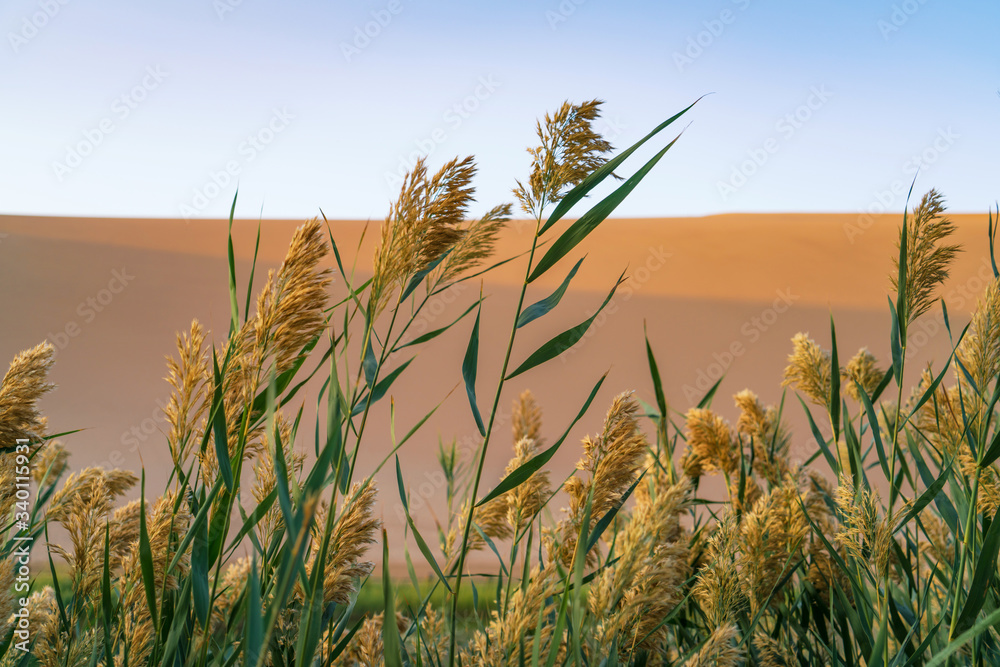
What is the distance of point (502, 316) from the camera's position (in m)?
15.2

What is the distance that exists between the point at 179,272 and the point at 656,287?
12.1 m

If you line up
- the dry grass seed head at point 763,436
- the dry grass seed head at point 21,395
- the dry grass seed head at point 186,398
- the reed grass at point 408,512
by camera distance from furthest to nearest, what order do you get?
the dry grass seed head at point 763,436 < the dry grass seed head at point 21,395 < the dry grass seed head at point 186,398 < the reed grass at point 408,512

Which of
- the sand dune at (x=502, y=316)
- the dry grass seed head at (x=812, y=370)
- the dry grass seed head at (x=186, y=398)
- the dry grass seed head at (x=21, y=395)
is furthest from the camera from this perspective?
the sand dune at (x=502, y=316)

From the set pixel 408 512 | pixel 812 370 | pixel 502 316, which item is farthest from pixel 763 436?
pixel 502 316

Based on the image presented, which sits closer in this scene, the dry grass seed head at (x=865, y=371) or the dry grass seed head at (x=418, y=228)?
the dry grass seed head at (x=418, y=228)

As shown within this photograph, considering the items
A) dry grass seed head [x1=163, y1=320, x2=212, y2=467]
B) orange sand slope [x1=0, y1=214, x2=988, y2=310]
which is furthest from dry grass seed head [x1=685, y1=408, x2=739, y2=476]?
orange sand slope [x1=0, y1=214, x2=988, y2=310]

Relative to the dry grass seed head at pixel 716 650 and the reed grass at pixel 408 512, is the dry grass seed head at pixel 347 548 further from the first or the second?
the dry grass seed head at pixel 716 650

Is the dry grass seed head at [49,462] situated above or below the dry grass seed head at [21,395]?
below

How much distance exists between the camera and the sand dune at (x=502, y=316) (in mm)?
11008

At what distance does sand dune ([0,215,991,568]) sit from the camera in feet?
36.1

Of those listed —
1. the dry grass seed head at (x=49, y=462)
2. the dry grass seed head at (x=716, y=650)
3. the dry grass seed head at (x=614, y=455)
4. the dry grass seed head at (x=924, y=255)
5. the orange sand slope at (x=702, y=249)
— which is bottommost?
the dry grass seed head at (x=716, y=650)

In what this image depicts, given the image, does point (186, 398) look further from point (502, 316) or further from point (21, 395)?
point (502, 316)

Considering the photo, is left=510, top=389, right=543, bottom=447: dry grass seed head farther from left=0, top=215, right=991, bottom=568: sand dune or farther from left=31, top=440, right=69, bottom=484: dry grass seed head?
left=0, top=215, right=991, bottom=568: sand dune

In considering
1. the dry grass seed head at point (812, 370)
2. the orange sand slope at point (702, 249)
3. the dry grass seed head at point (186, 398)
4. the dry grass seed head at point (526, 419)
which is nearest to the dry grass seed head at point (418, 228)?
the dry grass seed head at point (186, 398)
